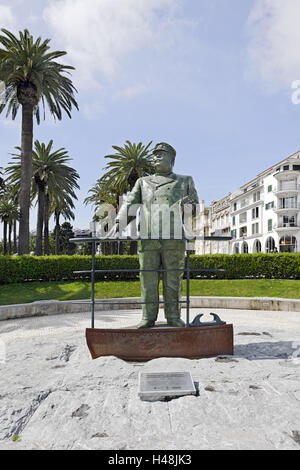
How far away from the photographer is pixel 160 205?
15.6ft

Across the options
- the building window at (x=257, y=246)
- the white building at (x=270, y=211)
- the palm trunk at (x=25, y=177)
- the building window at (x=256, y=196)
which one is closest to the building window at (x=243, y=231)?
the white building at (x=270, y=211)

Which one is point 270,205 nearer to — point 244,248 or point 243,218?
point 243,218

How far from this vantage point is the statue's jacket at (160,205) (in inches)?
183

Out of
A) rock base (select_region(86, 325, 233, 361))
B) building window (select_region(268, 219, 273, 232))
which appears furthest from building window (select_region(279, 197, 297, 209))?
rock base (select_region(86, 325, 233, 361))

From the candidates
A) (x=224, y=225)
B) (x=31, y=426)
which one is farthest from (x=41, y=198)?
(x=224, y=225)

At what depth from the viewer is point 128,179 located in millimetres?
24422

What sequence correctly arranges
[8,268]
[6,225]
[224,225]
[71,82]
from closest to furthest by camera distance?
[8,268] < [71,82] < [6,225] < [224,225]

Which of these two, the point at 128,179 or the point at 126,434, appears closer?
the point at 126,434

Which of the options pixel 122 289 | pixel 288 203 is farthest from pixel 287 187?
pixel 122 289

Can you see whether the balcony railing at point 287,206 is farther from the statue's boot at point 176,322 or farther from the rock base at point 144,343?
the rock base at point 144,343

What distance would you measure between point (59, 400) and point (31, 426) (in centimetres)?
43

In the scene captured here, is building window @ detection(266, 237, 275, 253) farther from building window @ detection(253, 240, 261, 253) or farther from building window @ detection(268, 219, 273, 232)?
building window @ detection(253, 240, 261, 253)

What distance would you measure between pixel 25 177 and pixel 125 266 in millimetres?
7188
